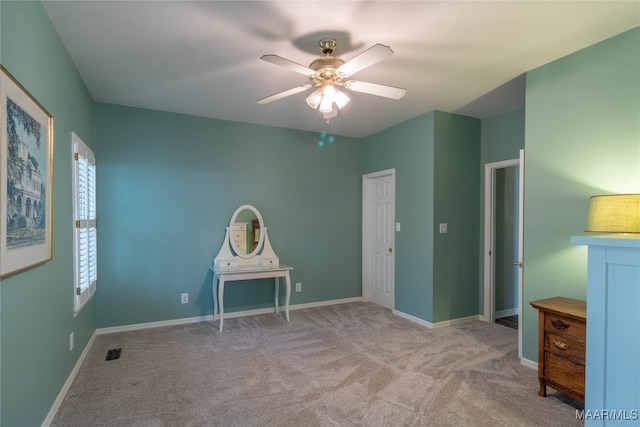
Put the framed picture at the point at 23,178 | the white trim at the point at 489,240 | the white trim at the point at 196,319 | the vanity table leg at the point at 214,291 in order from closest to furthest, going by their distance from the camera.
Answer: the framed picture at the point at 23,178
the white trim at the point at 196,319
the vanity table leg at the point at 214,291
the white trim at the point at 489,240

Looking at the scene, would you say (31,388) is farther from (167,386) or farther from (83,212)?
(83,212)

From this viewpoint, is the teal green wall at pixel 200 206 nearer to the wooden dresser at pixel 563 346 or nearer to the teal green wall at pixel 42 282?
the teal green wall at pixel 42 282

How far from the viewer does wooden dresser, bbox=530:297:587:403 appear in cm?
220

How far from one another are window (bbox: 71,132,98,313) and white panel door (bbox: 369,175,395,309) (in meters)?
3.53

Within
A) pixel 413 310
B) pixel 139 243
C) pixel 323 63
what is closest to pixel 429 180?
pixel 413 310

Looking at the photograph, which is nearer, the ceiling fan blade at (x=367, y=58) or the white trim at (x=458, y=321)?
the ceiling fan blade at (x=367, y=58)

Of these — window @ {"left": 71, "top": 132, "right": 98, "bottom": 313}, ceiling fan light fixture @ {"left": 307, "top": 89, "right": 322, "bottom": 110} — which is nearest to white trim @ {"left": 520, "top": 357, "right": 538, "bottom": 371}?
ceiling fan light fixture @ {"left": 307, "top": 89, "right": 322, "bottom": 110}

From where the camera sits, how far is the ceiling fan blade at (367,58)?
185cm

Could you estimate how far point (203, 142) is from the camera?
4.20 m

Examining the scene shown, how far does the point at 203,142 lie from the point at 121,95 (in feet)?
3.28

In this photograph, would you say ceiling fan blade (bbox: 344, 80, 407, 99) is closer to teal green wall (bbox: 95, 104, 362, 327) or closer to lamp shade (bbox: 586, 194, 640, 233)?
lamp shade (bbox: 586, 194, 640, 233)

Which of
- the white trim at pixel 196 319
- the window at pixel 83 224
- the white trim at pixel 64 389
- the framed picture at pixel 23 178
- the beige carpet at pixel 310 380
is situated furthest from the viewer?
the white trim at pixel 196 319

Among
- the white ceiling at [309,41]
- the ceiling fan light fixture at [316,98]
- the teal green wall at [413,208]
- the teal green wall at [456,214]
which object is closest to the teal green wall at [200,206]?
the white ceiling at [309,41]

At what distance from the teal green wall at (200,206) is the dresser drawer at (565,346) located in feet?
9.89
